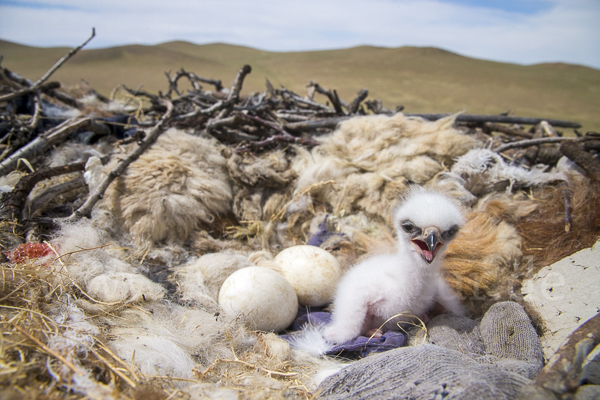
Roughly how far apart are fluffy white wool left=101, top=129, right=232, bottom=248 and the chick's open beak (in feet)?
4.33

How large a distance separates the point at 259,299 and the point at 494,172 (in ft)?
5.69

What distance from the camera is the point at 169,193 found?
208 centimetres

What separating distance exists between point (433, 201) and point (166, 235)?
5.00ft

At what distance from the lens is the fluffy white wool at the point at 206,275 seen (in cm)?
167

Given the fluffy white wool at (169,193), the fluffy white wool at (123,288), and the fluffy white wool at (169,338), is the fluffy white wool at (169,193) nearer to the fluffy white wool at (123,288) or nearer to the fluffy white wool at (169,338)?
the fluffy white wool at (123,288)

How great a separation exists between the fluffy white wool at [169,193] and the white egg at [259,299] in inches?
25.5

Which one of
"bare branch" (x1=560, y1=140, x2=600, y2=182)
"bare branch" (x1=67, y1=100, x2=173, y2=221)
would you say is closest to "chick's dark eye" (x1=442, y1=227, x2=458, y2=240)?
"bare branch" (x1=560, y1=140, x2=600, y2=182)

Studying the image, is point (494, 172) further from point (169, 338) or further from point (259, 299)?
point (169, 338)

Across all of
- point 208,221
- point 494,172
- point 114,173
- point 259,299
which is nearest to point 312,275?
point 259,299

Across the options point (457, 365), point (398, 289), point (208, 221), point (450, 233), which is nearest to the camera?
point (457, 365)

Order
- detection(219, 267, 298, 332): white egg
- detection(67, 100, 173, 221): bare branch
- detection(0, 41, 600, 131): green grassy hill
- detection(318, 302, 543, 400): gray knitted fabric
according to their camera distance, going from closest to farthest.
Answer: detection(318, 302, 543, 400): gray knitted fabric
detection(219, 267, 298, 332): white egg
detection(67, 100, 173, 221): bare branch
detection(0, 41, 600, 131): green grassy hill

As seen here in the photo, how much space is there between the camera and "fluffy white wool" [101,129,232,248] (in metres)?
1.99

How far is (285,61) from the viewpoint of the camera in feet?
35.8

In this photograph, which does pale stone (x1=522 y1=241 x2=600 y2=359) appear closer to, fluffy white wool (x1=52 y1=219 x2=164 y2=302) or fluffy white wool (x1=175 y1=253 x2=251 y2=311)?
fluffy white wool (x1=175 y1=253 x2=251 y2=311)
